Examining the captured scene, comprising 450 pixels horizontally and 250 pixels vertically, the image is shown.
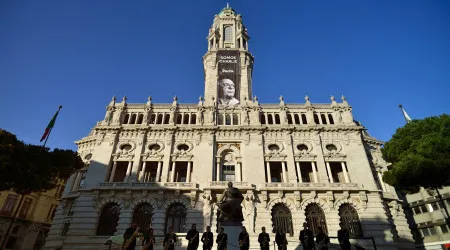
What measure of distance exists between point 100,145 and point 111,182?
6.07 meters

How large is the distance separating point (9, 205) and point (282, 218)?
3794 cm

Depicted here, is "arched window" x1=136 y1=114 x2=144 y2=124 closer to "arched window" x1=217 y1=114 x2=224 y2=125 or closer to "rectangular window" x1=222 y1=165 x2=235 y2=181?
"arched window" x1=217 y1=114 x2=224 y2=125

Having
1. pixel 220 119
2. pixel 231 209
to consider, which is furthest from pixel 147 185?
pixel 231 209

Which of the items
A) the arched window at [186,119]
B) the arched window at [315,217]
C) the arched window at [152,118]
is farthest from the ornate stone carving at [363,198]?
the arched window at [152,118]

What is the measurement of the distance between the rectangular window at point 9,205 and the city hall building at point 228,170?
10639 millimetres

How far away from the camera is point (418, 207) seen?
41188 millimetres

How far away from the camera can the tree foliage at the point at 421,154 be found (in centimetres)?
2422

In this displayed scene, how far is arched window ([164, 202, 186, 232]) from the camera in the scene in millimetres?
29016

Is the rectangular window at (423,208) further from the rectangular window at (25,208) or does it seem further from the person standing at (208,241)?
the rectangular window at (25,208)

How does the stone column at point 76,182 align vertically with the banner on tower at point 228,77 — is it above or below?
below

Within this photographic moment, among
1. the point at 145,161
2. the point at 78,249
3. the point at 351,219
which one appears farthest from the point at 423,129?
the point at 78,249

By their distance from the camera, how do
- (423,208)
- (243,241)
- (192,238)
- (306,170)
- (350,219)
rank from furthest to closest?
(423,208), (306,170), (350,219), (192,238), (243,241)

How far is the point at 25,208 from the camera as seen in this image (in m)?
39.4

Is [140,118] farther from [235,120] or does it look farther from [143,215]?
[143,215]
